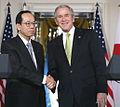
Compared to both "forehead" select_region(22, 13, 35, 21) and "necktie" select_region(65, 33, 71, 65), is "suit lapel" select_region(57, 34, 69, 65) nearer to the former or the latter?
"necktie" select_region(65, 33, 71, 65)

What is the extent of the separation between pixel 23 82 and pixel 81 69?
0.70 m

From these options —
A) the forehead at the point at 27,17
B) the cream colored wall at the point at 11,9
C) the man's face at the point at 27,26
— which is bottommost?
the man's face at the point at 27,26

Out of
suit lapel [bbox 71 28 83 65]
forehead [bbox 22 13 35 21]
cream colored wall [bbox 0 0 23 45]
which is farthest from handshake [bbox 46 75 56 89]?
cream colored wall [bbox 0 0 23 45]

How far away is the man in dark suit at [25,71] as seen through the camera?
8.37 ft

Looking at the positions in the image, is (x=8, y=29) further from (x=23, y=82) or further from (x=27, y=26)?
(x=23, y=82)

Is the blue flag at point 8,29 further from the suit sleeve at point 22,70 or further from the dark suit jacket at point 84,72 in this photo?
the dark suit jacket at point 84,72

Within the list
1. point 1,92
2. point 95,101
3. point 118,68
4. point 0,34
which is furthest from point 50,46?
point 0,34

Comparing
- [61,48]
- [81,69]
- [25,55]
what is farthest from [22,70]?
[81,69]

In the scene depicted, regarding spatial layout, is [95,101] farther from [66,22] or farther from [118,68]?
[118,68]

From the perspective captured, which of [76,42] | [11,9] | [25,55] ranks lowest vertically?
[25,55]

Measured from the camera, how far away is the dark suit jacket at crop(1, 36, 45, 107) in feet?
8.36

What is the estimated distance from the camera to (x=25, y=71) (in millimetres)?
2512

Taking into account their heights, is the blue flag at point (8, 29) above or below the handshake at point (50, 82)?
above

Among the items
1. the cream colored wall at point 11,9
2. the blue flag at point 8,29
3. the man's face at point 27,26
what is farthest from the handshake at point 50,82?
the cream colored wall at point 11,9
